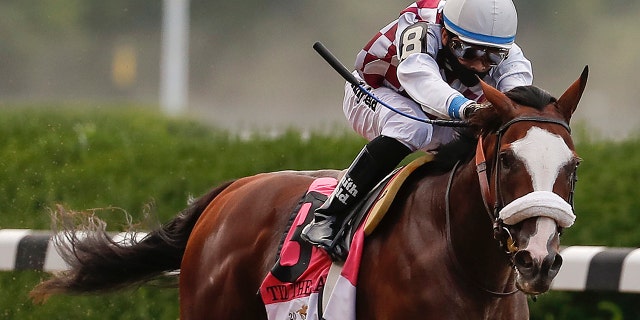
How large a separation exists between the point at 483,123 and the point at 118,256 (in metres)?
2.36

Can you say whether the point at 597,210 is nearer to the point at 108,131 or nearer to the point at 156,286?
the point at 156,286

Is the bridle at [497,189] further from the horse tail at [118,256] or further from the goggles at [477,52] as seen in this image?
the horse tail at [118,256]

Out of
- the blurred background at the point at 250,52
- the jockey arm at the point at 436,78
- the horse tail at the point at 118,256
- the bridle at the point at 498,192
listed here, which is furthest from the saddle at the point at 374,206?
the blurred background at the point at 250,52

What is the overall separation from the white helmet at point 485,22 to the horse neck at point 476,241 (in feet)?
1.47

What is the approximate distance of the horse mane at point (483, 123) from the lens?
3.77m

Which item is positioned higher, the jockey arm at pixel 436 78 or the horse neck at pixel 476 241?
the jockey arm at pixel 436 78

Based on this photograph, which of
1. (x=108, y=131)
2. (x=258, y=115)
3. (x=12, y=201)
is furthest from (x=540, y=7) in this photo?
(x=12, y=201)

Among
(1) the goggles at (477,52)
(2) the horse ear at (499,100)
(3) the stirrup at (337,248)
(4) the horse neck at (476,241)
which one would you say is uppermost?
(1) the goggles at (477,52)

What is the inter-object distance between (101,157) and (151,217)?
261 cm

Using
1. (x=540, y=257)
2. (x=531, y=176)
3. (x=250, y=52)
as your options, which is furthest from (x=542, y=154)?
(x=250, y=52)

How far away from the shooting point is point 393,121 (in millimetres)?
4418

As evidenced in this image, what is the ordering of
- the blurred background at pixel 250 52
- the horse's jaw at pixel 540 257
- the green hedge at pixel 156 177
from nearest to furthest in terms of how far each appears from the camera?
the horse's jaw at pixel 540 257 → the green hedge at pixel 156 177 → the blurred background at pixel 250 52

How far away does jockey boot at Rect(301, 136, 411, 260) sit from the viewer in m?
4.40

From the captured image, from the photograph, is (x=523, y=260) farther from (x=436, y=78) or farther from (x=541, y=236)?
(x=436, y=78)
